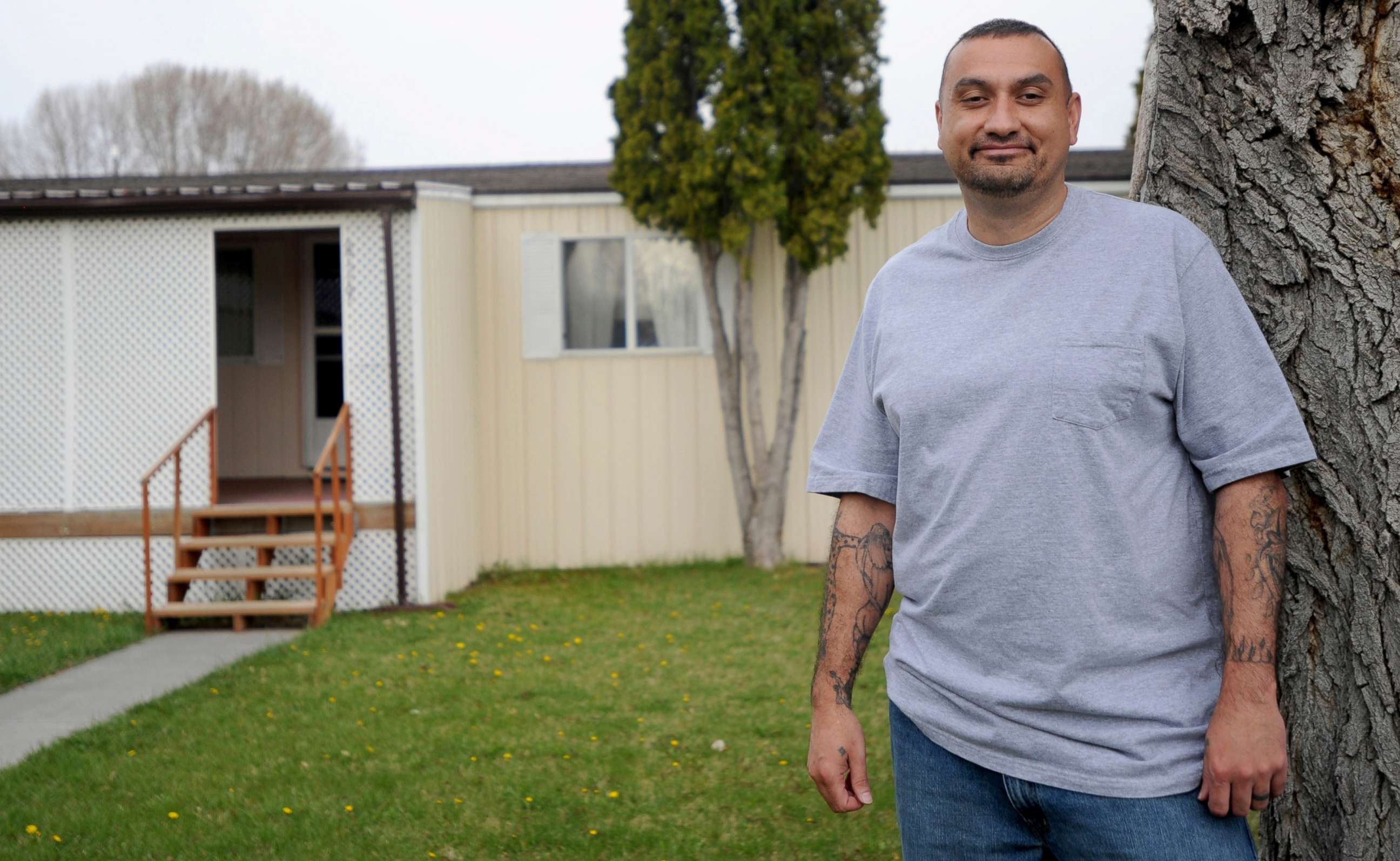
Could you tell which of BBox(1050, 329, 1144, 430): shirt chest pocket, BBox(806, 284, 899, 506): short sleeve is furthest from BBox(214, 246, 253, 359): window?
BBox(1050, 329, 1144, 430): shirt chest pocket

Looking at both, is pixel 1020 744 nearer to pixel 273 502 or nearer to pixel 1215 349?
pixel 1215 349

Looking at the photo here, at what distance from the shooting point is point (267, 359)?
1241 centimetres

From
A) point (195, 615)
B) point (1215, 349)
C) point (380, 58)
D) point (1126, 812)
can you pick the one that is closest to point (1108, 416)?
point (1215, 349)

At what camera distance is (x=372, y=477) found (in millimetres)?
9484

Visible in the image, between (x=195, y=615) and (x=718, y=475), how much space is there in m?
4.46

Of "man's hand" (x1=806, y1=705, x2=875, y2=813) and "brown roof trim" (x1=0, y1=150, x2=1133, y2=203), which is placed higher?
"brown roof trim" (x1=0, y1=150, x2=1133, y2=203)

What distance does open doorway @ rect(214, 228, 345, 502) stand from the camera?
1238 centimetres

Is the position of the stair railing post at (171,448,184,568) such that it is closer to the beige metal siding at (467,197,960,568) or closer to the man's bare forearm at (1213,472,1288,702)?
the beige metal siding at (467,197,960,568)

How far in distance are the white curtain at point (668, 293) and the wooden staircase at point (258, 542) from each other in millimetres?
2865

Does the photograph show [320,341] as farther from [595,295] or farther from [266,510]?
[266,510]

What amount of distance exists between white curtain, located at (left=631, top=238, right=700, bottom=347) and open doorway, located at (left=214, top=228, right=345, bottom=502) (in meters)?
3.43

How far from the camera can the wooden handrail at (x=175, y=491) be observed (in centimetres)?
866

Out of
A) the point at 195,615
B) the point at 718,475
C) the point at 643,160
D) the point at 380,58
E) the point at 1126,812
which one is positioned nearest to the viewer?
the point at 1126,812

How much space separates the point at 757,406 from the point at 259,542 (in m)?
4.16
